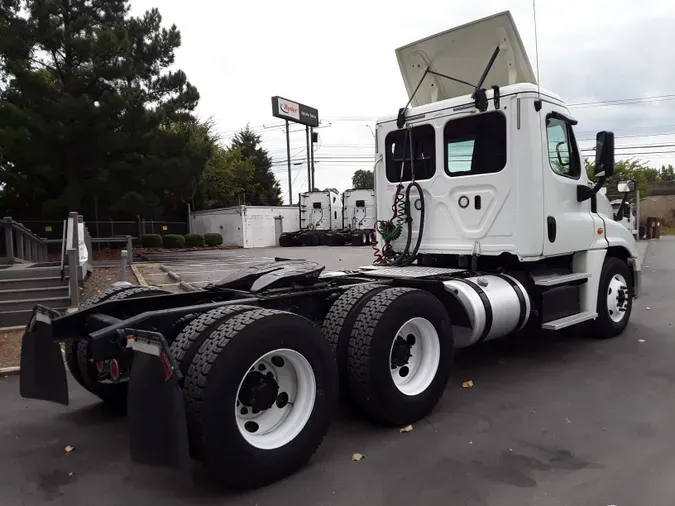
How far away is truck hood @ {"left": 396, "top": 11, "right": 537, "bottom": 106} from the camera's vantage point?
5859 millimetres

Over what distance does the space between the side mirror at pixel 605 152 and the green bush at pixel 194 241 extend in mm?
28424

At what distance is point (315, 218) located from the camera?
3516 cm

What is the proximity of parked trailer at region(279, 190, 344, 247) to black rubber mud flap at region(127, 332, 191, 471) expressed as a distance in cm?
3034

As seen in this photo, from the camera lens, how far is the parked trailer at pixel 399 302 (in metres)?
3.04

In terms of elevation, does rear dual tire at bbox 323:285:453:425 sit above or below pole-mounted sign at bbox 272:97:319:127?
below

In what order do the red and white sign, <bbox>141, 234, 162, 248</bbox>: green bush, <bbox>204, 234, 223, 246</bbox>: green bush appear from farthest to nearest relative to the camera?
the red and white sign → <bbox>204, 234, 223, 246</bbox>: green bush → <bbox>141, 234, 162, 248</bbox>: green bush

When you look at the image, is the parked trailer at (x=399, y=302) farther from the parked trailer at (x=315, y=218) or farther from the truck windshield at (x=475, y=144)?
the parked trailer at (x=315, y=218)

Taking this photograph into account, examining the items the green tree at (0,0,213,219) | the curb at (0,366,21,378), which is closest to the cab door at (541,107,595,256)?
the curb at (0,366,21,378)

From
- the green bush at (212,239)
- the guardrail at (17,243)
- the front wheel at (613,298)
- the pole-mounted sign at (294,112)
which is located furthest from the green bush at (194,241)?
the front wheel at (613,298)

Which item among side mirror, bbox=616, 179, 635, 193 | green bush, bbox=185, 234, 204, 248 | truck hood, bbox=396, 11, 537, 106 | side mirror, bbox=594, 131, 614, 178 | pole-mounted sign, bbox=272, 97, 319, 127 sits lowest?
green bush, bbox=185, 234, 204, 248

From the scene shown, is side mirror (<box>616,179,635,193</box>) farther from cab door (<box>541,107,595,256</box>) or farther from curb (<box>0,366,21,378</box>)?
curb (<box>0,366,21,378</box>)

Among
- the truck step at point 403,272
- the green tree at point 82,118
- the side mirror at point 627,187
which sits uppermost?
the green tree at point 82,118

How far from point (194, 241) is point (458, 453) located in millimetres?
30149

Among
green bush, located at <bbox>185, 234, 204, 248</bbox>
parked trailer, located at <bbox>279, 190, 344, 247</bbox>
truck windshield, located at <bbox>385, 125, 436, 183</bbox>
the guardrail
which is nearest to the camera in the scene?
truck windshield, located at <bbox>385, 125, 436, 183</bbox>
